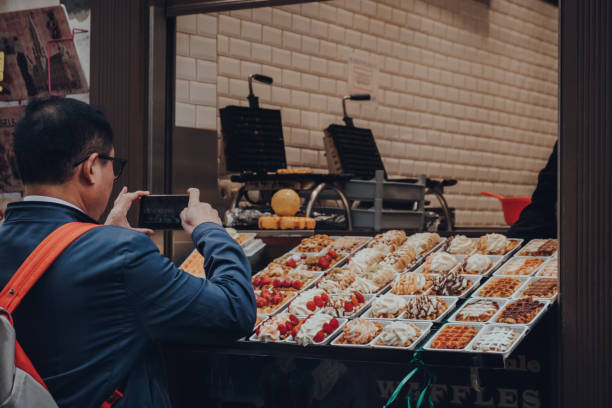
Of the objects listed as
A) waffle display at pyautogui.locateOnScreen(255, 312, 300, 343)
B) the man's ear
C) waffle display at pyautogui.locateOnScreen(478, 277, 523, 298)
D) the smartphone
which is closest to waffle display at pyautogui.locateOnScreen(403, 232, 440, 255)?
waffle display at pyautogui.locateOnScreen(478, 277, 523, 298)

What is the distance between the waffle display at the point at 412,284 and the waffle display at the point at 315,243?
541mm

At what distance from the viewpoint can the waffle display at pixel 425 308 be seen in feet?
7.25

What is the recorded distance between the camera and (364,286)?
253 cm

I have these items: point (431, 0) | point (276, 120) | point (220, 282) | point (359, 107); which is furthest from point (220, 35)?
point (220, 282)

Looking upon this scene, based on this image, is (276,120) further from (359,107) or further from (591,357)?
(591,357)

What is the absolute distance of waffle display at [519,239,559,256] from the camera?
2.62 meters

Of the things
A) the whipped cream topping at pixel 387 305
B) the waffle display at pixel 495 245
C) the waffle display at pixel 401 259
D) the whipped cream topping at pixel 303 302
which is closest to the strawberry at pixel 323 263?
the waffle display at pixel 401 259

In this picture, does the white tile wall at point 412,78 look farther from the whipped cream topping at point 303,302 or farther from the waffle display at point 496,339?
the waffle display at point 496,339

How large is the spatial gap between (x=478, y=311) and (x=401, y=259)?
555 mm

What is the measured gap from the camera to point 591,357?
2078 millimetres

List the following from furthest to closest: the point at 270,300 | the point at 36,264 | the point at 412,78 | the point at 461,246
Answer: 1. the point at 412,78
2. the point at 461,246
3. the point at 270,300
4. the point at 36,264

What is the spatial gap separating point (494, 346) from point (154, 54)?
2.00m

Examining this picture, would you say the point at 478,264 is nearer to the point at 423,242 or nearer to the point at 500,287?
the point at 500,287

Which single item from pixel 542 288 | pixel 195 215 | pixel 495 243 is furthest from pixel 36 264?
pixel 495 243
